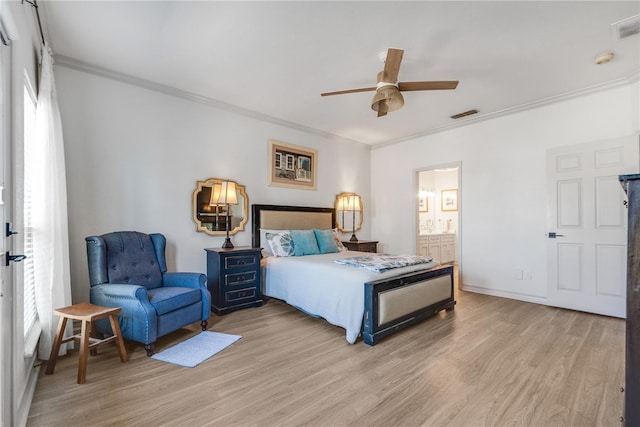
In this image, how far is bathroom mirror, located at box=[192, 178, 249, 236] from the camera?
392 cm

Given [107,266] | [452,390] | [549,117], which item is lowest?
[452,390]

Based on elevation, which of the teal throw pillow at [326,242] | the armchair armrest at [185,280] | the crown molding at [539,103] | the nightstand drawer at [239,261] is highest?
the crown molding at [539,103]

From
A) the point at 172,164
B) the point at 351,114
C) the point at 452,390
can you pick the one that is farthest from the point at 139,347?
the point at 351,114

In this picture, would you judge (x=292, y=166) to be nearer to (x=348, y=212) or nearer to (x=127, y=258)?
(x=348, y=212)

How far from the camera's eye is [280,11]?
234 cm

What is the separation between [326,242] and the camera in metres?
4.51

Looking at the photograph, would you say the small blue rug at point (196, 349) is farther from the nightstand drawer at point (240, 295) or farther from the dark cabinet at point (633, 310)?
the dark cabinet at point (633, 310)

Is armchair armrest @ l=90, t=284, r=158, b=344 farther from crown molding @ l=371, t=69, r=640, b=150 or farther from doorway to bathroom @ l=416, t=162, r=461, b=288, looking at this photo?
doorway to bathroom @ l=416, t=162, r=461, b=288

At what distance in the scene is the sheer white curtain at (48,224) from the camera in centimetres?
232

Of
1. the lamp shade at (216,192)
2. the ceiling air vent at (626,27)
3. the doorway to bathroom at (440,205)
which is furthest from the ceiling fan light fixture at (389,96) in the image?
the doorway to bathroom at (440,205)

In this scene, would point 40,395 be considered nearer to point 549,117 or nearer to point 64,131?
point 64,131

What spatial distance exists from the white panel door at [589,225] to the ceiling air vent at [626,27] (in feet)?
4.12

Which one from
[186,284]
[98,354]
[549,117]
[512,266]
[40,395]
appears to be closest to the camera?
[40,395]

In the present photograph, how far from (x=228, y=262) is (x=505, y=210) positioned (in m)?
4.04
